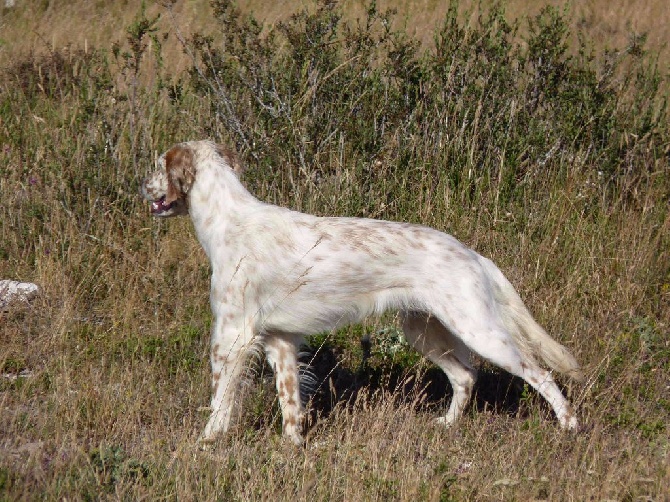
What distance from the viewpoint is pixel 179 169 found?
202 inches

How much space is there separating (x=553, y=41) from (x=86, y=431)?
4891mm

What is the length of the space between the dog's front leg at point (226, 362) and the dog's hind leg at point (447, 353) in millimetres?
937

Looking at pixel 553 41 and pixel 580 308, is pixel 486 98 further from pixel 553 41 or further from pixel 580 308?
pixel 580 308

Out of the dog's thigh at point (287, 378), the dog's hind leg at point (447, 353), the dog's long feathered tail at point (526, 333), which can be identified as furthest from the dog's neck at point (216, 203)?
the dog's long feathered tail at point (526, 333)

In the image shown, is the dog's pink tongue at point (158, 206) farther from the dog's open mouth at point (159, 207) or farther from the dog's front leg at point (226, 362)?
the dog's front leg at point (226, 362)

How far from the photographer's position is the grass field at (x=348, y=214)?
4.18 m

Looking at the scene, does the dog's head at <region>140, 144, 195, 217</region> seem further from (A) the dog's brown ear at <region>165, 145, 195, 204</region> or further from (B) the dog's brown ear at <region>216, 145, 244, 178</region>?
(B) the dog's brown ear at <region>216, 145, 244, 178</region>

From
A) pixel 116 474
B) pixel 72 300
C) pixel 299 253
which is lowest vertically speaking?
pixel 72 300

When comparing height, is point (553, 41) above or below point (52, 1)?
above

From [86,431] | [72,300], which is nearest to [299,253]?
[86,431]

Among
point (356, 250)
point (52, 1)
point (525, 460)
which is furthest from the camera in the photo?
point (52, 1)

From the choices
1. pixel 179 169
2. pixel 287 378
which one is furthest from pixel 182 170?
pixel 287 378

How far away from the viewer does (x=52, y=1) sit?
1502cm

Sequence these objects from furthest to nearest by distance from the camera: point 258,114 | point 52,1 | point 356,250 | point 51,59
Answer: point 52,1, point 51,59, point 258,114, point 356,250
